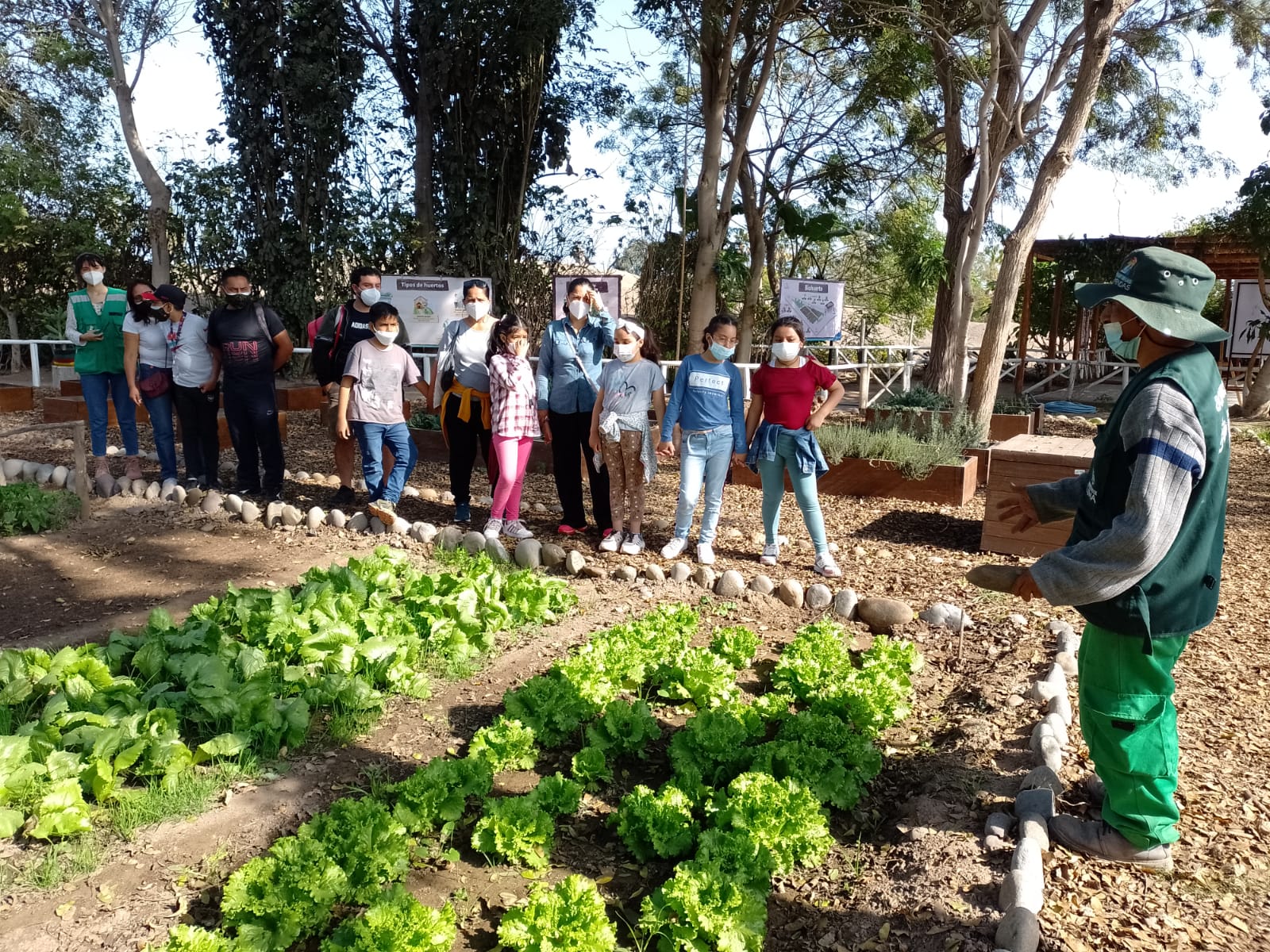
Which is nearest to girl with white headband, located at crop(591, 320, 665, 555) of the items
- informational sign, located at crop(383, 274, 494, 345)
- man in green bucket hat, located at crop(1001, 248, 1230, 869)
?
man in green bucket hat, located at crop(1001, 248, 1230, 869)

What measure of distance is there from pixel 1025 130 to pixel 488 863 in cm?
938

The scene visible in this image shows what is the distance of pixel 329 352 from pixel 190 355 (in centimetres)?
108

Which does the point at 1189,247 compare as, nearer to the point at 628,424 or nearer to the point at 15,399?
the point at 628,424

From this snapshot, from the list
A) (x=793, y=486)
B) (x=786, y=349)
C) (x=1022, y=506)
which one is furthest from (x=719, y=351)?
(x=1022, y=506)

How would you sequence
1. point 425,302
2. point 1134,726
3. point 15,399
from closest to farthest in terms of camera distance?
point 1134,726, point 15,399, point 425,302

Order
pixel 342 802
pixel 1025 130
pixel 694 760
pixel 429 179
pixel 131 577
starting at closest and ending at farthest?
1. pixel 342 802
2. pixel 694 760
3. pixel 131 577
4. pixel 1025 130
5. pixel 429 179

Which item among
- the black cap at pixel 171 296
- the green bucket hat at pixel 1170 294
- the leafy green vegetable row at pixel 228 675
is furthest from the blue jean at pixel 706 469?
the black cap at pixel 171 296

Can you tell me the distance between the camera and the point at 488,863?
308cm

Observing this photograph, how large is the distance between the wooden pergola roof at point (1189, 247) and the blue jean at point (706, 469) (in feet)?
42.0

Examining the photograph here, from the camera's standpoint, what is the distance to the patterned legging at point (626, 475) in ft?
20.9

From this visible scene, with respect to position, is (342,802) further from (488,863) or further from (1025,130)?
(1025,130)

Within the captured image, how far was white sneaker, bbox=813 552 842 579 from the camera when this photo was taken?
6055 millimetres

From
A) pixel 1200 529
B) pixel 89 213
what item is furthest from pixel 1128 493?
pixel 89 213

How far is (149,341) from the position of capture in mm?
7516
